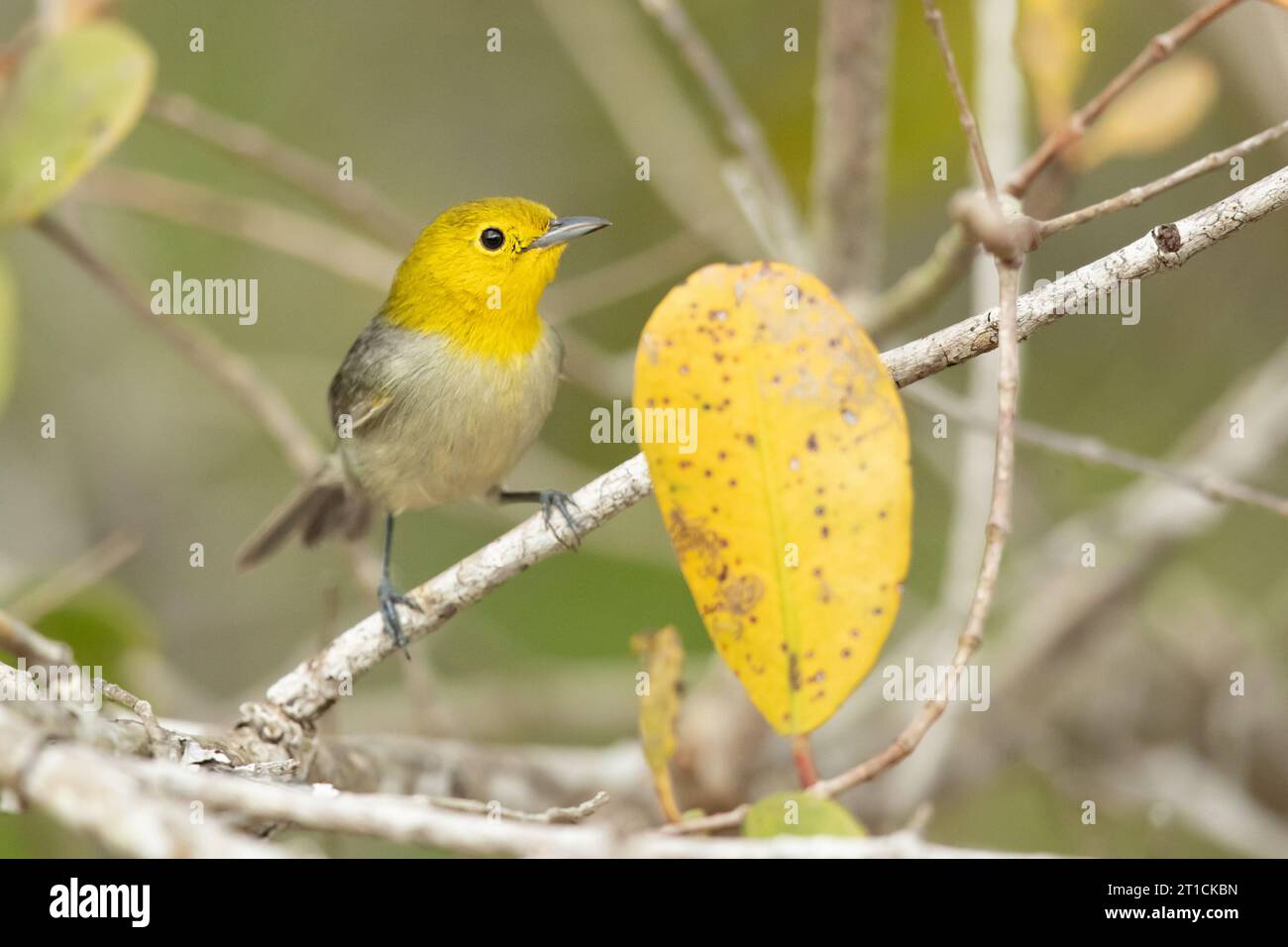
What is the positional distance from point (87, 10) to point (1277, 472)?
458cm

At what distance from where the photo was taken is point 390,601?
344cm

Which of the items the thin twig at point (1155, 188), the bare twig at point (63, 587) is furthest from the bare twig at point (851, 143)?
the bare twig at point (63, 587)

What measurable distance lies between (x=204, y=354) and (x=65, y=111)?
3.26 ft

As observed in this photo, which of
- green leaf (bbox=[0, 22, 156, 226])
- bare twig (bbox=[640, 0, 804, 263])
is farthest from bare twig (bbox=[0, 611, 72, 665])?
bare twig (bbox=[640, 0, 804, 263])

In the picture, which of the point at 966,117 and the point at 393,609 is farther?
the point at 393,609

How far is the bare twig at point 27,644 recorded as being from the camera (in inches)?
85.0

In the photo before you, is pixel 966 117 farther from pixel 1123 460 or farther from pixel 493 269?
pixel 493 269

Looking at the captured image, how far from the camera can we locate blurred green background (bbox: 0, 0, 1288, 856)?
4.63 metres

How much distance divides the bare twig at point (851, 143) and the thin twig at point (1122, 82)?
4.55 ft

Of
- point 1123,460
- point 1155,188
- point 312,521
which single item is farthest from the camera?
point 312,521

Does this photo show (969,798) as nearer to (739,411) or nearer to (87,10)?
(739,411)

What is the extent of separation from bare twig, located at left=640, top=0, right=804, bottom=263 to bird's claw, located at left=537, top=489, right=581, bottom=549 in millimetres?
1062

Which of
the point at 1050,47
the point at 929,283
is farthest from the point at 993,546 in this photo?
the point at 1050,47

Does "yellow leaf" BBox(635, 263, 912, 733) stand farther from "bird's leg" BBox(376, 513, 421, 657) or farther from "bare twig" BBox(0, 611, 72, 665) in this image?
"bare twig" BBox(0, 611, 72, 665)
